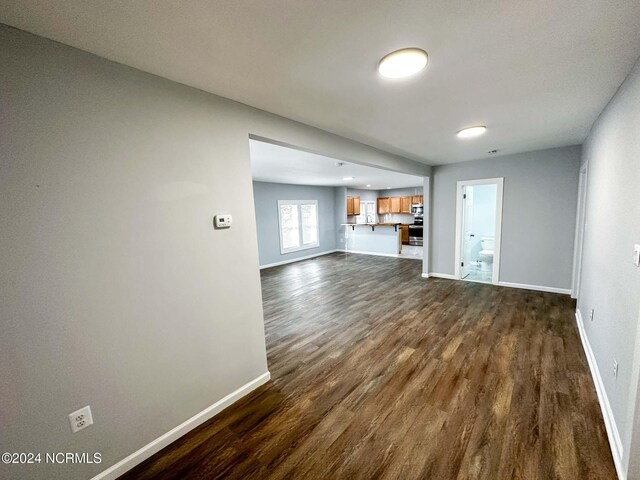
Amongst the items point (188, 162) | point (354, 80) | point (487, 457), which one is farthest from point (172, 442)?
point (354, 80)

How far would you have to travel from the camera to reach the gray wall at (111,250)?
3.73 feet

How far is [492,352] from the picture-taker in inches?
101

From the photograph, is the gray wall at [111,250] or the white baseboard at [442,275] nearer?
the gray wall at [111,250]

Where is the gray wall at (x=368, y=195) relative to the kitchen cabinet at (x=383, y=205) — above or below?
above

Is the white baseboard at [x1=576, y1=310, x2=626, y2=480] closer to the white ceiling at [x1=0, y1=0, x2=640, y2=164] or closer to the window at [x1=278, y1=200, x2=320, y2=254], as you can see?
the white ceiling at [x1=0, y1=0, x2=640, y2=164]

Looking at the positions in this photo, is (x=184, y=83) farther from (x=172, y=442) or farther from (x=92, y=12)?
(x=172, y=442)

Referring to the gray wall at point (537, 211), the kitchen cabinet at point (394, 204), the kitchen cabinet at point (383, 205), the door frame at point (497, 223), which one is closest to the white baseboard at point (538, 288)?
the gray wall at point (537, 211)

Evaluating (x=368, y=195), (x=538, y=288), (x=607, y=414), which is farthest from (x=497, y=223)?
(x=368, y=195)

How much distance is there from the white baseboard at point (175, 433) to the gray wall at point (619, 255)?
7.68 feet

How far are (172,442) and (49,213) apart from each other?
1587mm

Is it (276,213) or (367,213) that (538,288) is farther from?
(367,213)

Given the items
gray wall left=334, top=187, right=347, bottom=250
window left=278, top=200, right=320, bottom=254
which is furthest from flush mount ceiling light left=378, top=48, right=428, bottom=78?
gray wall left=334, top=187, right=347, bottom=250

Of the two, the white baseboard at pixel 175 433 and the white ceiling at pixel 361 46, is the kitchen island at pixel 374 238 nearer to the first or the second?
the white ceiling at pixel 361 46

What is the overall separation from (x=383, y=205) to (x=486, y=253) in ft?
20.4
